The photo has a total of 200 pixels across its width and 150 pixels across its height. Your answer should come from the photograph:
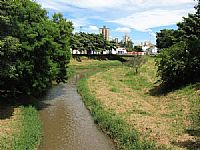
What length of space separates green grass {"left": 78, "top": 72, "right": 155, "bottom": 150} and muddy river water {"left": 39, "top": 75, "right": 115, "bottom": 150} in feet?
1.55

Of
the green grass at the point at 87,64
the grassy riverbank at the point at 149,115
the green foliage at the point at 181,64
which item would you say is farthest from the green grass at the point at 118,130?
the green grass at the point at 87,64

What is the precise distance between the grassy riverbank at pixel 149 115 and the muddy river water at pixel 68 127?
78 centimetres

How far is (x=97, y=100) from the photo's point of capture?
3225 cm

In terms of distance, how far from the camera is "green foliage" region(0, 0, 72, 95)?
2313 cm

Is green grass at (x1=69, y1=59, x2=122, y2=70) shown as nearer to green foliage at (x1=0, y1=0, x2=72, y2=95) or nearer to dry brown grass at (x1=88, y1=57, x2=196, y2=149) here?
dry brown grass at (x1=88, y1=57, x2=196, y2=149)

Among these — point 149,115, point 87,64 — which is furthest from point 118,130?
point 87,64

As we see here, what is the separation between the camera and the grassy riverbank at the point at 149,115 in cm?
1853

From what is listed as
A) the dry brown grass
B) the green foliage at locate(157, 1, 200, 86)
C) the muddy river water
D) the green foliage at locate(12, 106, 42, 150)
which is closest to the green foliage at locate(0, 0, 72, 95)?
the green foliage at locate(12, 106, 42, 150)

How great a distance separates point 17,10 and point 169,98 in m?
15.3

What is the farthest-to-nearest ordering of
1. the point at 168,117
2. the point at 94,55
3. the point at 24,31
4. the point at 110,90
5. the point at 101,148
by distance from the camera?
the point at 94,55
the point at 110,90
the point at 24,31
the point at 168,117
the point at 101,148

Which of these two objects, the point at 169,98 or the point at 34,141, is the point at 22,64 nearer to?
the point at 34,141

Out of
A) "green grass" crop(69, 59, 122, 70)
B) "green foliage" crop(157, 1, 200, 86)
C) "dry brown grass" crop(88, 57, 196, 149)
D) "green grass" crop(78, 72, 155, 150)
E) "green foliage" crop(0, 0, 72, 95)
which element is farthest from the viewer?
"green grass" crop(69, 59, 122, 70)

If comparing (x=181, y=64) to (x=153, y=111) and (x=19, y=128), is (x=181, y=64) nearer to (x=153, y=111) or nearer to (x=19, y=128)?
(x=153, y=111)

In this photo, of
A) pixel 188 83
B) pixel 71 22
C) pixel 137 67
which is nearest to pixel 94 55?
pixel 137 67
